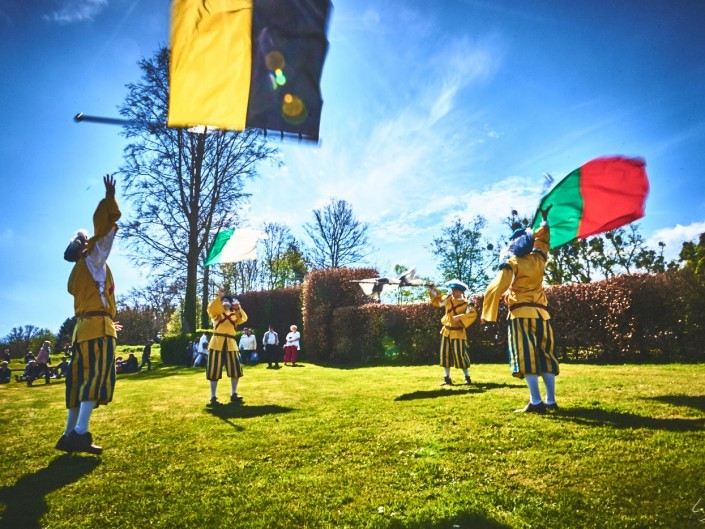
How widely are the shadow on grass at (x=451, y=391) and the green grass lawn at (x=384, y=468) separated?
2.71 ft

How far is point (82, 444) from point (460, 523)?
4.21 metres

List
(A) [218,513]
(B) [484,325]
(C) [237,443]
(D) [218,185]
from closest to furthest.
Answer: (A) [218,513]
(C) [237,443]
(B) [484,325]
(D) [218,185]

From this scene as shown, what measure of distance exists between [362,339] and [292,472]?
589 inches

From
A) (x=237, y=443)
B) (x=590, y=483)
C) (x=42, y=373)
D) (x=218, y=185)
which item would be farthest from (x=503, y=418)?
(x=218, y=185)

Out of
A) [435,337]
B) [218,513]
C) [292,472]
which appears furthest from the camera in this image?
[435,337]

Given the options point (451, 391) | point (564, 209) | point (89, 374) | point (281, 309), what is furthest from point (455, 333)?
point (281, 309)

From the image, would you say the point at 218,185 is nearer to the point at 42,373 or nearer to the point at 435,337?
the point at 42,373

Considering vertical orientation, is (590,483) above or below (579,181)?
below

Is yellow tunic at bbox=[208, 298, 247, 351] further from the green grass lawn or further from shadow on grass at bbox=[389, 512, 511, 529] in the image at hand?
shadow on grass at bbox=[389, 512, 511, 529]

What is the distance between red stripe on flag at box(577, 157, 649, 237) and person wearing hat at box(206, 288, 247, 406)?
20.8 ft

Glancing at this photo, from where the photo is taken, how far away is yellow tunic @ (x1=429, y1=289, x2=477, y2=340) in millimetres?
8703

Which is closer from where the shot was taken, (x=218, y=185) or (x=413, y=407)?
(x=413, y=407)

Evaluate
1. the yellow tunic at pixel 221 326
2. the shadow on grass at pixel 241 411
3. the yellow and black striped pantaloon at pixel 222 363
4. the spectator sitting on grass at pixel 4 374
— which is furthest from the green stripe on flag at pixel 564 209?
the spectator sitting on grass at pixel 4 374

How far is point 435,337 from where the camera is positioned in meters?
16.6
